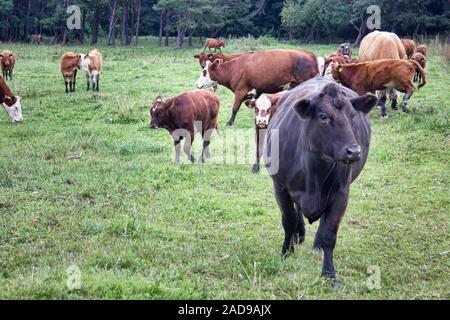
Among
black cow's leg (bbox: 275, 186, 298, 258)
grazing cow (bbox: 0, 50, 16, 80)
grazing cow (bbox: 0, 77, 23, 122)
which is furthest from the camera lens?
grazing cow (bbox: 0, 50, 16, 80)

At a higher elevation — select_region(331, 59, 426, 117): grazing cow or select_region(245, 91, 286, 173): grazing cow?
select_region(331, 59, 426, 117): grazing cow

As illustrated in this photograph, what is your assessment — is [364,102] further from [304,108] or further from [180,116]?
[180,116]

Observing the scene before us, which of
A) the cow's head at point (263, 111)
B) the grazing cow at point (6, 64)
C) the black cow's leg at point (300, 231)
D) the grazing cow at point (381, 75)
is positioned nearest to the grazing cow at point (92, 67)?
the grazing cow at point (6, 64)

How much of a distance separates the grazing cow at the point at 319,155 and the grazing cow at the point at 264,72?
683cm

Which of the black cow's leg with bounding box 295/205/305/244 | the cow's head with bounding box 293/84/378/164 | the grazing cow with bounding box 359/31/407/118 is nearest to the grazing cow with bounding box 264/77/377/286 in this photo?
the cow's head with bounding box 293/84/378/164

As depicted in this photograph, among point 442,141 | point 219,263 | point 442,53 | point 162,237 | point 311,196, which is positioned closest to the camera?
point 311,196

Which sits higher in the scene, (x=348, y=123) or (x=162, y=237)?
(x=348, y=123)

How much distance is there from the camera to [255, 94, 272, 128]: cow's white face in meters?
7.95

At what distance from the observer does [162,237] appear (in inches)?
226

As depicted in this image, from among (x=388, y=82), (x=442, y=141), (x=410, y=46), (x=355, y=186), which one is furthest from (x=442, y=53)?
(x=355, y=186)

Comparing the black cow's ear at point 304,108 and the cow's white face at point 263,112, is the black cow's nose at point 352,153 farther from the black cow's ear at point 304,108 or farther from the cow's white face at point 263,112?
the cow's white face at point 263,112

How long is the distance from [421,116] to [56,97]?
9.47m

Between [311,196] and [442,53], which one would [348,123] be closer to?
[311,196]

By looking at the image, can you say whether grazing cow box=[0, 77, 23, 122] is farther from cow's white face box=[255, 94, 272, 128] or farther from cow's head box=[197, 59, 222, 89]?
cow's white face box=[255, 94, 272, 128]
